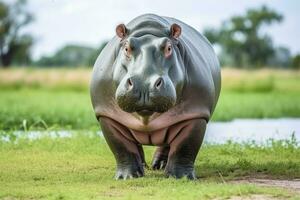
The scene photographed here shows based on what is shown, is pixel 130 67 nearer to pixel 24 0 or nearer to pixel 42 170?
pixel 42 170

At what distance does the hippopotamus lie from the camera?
6.55m

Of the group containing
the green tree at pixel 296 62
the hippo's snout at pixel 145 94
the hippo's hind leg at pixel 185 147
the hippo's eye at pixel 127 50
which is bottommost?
the green tree at pixel 296 62

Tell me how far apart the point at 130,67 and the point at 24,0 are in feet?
177

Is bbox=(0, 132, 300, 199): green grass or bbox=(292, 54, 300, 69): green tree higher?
bbox=(0, 132, 300, 199): green grass

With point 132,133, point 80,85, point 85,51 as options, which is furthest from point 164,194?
point 85,51

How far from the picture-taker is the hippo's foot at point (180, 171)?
702cm

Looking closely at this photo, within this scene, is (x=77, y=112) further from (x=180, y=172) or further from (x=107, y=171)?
(x=180, y=172)

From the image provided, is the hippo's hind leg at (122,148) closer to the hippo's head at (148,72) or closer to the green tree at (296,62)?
the hippo's head at (148,72)

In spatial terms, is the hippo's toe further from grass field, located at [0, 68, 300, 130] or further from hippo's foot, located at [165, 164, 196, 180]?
grass field, located at [0, 68, 300, 130]

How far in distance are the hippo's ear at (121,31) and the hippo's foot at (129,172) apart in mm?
1092

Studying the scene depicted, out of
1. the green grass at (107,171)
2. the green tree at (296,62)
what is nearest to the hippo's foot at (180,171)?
the green grass at (107,171)

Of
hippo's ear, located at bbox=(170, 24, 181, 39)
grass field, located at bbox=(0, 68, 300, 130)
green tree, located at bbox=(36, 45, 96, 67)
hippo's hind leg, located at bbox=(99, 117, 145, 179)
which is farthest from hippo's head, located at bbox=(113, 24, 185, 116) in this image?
green tree, located at bbox=(36, 45, 96, 67)

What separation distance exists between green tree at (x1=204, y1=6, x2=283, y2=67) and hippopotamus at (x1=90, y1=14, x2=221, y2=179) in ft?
163

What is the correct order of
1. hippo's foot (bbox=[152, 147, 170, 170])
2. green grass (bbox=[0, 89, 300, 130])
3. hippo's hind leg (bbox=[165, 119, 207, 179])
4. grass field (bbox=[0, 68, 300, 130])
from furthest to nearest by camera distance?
grass field (bbox=[0, 68, 300, 130]) < green grass (bbox=[0, 89, 300, 130]) < hippo's foot (bbox=[152, 147, 170, 170]) < hippo's hind leg (bbox=[165, 119, 207, 179])
